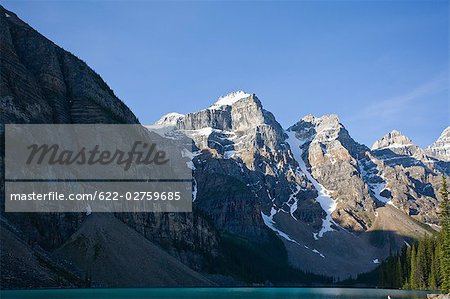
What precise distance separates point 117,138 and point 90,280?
84.2 metres

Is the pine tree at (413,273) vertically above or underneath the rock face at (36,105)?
underneath

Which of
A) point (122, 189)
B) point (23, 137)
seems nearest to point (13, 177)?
point (23, 137)

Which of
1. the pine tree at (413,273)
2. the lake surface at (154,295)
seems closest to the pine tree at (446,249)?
the lake surface at (154,295)

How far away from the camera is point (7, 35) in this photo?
178625 mm

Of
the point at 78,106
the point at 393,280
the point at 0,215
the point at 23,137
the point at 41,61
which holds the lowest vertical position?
the point at 393,280

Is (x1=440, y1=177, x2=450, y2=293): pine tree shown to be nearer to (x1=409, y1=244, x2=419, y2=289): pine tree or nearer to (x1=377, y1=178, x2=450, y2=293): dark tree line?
(x1=377, y1=178, x2=450, y2=293): dark tree line

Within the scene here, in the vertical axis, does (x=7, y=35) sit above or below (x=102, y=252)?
above

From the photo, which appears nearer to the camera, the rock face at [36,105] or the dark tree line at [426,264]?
the dark tree line at [426,264]

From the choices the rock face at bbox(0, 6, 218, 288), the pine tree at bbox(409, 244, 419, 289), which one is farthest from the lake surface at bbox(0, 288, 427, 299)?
the pine tree at bbox(409, 244, 419, 289)

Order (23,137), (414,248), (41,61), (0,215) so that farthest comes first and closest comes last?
(41,61), (414,248), (23,137), (0,215)

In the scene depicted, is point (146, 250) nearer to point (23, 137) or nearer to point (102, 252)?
point (102, 252)

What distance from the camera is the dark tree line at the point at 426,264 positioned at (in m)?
102

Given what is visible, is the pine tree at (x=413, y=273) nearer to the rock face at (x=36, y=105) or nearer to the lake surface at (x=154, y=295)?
the lake surface at (x=154, y=295)

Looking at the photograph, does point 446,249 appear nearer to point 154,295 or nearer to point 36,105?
point 154,295
